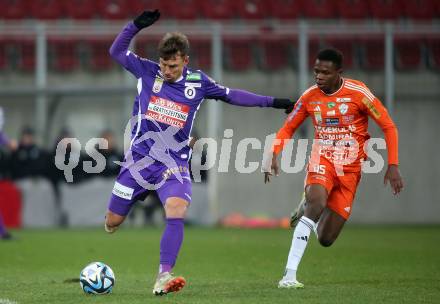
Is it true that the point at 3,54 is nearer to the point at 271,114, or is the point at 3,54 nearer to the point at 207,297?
the point at 271,114

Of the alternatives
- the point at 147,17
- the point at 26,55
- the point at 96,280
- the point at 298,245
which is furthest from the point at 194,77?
the point at 26,55

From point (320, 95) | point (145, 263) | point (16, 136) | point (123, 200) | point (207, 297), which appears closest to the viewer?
point (207, 297)

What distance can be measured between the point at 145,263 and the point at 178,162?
3694 mm

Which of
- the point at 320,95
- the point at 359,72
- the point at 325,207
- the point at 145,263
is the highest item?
the point at 359,72

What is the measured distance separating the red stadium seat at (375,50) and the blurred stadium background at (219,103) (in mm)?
25

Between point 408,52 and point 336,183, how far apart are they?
38.1 feet

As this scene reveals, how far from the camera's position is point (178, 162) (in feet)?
26.9

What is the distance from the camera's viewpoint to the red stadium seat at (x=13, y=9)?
2156 cm

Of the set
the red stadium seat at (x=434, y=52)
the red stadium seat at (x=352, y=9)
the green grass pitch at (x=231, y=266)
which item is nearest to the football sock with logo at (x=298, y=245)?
the green grass pitch at (x=231, y=266)

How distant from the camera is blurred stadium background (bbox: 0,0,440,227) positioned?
19422mm

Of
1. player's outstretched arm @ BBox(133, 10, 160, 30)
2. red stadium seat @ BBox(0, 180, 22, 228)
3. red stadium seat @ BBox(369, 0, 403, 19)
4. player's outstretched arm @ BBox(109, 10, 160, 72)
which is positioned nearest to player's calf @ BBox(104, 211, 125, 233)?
player's outstretched arm @ BBox(109, 10, 160, 72)

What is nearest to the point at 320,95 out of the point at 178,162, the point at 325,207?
the point at 325,207

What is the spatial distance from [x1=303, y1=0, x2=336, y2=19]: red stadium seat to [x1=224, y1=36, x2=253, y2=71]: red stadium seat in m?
2.09

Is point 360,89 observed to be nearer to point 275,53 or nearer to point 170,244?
point 170,244
